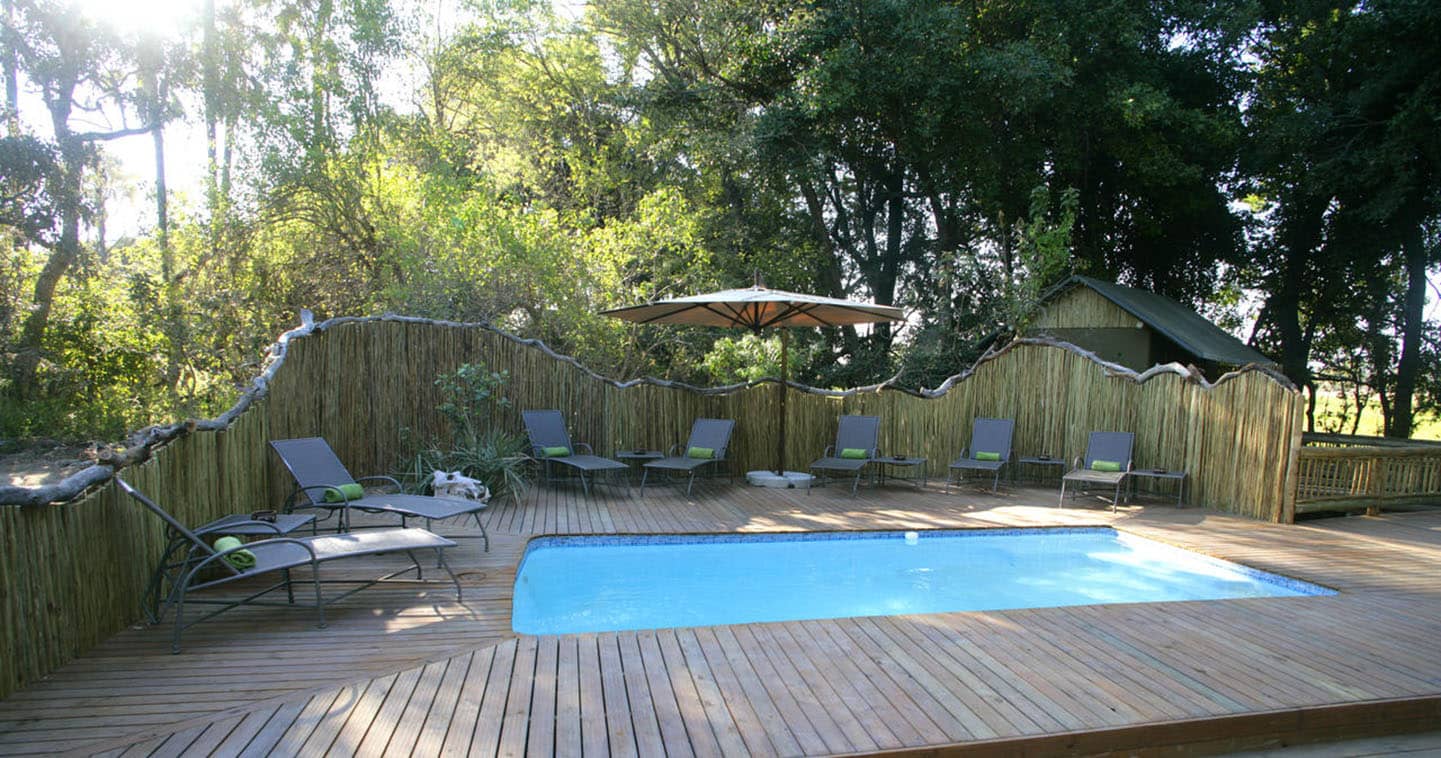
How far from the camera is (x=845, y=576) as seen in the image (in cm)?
563

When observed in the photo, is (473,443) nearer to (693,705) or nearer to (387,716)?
(387,716)

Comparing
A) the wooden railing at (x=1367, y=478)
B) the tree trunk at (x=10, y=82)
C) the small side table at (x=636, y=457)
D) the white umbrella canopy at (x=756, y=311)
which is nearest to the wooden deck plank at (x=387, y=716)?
the white umbrella canopy at (x=756, y=311)

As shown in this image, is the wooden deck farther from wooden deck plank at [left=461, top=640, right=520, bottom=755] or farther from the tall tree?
the tall tree

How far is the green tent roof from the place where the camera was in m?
11.0

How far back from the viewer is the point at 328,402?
6812 millimetres

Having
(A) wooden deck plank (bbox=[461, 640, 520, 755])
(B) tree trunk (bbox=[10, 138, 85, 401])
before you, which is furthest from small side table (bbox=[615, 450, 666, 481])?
(B) tree trunk (bbox=[10, 138, 85, 401])

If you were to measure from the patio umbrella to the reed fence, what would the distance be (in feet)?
2.72

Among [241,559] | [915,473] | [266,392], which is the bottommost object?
[915,473]

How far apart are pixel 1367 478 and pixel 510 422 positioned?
8.37m

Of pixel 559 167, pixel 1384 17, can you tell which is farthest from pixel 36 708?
pixel 1384 17

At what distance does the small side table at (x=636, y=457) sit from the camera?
27.1 feet

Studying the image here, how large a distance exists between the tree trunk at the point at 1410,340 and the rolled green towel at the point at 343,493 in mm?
15620

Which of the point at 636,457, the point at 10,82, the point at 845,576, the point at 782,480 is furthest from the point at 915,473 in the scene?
the point at 10,82

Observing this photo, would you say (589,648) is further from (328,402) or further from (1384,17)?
(1384,17)
